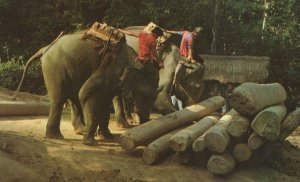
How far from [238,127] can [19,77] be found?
9.77 metres

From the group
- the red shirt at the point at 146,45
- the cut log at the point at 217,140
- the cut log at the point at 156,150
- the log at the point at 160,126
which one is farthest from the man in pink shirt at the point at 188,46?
the cut log at the point at 217,140

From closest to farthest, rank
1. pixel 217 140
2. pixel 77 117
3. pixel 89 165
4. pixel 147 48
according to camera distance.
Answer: pixel 89 165
pixel 217 140
pixel 147 48
pixel 77 117

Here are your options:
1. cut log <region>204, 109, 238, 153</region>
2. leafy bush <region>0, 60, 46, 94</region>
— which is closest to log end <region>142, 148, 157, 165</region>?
cut log <region>204, 109, 238, 153</region>

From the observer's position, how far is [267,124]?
912 cm

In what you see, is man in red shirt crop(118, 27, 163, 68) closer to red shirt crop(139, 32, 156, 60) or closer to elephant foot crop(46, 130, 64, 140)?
red shirt crop(139, 32, 156, 60)

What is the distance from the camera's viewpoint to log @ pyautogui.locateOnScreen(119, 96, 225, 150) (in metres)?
9.59

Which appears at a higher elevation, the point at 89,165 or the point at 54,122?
the point at 54,122

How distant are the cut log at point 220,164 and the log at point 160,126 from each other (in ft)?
4.26

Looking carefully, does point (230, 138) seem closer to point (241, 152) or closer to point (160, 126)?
point (241, 152)

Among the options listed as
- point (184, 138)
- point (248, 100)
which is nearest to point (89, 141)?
point (184, 138)

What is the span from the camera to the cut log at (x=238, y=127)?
926 centimetres

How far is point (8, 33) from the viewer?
20.4 meters

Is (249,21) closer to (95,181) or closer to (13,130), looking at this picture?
(13,130)

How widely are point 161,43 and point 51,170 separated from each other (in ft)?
22.4
